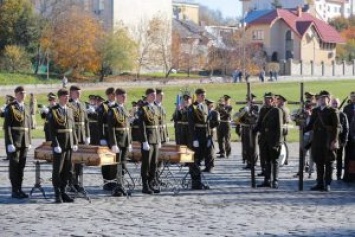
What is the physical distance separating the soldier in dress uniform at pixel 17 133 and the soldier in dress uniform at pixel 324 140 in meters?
5.99

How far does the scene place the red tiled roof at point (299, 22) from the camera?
110 m

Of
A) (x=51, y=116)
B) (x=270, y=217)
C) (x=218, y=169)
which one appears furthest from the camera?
(x=218, y=169)

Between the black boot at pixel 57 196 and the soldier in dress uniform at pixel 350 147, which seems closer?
the black boot at pixel 57 196

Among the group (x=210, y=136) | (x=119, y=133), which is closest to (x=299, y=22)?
(x=210, y=136)

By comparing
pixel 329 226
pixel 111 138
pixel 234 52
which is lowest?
pixel 329 226

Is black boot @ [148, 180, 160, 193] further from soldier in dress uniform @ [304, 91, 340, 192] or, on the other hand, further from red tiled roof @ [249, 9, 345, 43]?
red tiled roof @ [249, 9, 345, 43]

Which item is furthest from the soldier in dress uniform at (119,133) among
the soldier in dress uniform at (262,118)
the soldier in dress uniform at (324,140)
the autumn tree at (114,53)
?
the autumn tree at (114,53)

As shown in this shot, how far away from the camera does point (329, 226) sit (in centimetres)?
1252

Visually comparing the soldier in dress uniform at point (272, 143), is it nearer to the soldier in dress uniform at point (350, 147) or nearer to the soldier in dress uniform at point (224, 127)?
the soldier in dress uniform at point (350, 147)

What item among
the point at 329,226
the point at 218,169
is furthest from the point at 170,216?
the point at 218,169

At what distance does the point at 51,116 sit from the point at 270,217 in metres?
4.49

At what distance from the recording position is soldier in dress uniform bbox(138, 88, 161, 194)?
15.9 metres

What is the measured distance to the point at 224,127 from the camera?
24.4 metres

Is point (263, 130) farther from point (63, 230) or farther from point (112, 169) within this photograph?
point (63, 230)
